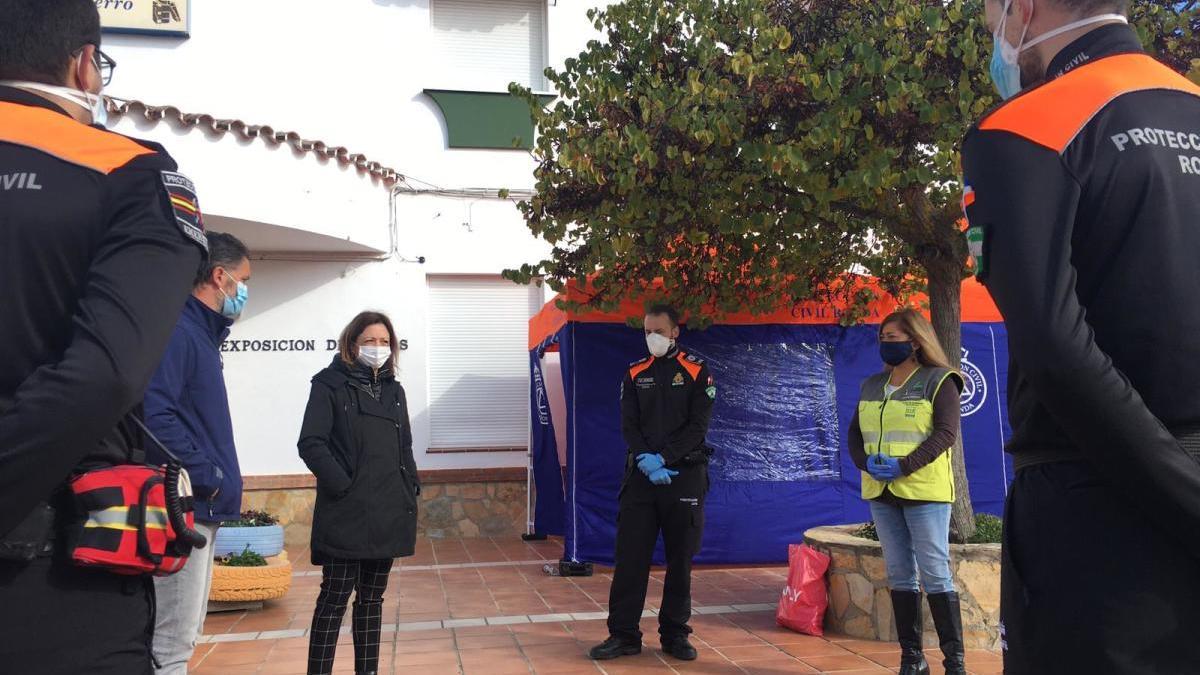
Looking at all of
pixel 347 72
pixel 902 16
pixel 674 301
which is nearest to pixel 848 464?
pixel 674 301

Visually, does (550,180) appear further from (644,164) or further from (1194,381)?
(1194,381)

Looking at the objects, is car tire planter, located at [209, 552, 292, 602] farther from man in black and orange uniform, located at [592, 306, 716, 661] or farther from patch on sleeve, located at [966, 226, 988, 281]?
patch on sleeve, located at [966, 226, 988, 281]

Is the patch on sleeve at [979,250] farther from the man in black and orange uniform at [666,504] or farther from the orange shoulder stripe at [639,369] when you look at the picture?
the orange shoulder stripe at [639,369]

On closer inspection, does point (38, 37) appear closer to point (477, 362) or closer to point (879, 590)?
point (879, 590)

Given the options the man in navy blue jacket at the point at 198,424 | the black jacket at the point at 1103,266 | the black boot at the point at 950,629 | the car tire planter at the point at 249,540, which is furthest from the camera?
the car tire planter at the point at 249,540

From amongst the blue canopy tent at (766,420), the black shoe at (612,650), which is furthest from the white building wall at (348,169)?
the black shoe at (612,650)

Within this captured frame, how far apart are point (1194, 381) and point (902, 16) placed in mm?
4027

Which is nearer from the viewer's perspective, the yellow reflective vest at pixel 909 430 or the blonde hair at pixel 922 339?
the yellow reflective vest at pixel 909 430

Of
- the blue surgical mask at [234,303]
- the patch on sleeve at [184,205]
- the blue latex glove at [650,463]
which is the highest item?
the patch on sleeve at [184,205]

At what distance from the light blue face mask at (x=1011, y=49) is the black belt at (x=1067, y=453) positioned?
0.70 meters

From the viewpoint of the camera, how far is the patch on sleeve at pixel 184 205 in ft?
5.38

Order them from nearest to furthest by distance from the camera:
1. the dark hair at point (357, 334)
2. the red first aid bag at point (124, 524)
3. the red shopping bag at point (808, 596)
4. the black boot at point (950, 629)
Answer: the red first aid bag at point (124, 524) → the dark hair at point (357, 334) → the black boot at point (950, 629) → the red shopping bag at point (808, 596)

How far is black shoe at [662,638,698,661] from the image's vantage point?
564cm

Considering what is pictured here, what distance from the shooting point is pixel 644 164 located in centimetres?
574
